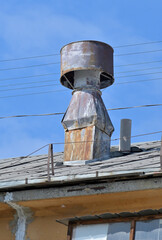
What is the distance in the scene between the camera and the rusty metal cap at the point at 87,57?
38.8 ft

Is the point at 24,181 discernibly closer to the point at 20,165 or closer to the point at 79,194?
the point at 79,194

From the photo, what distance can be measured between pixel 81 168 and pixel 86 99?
2001mm

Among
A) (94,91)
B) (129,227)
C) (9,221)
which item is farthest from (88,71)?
(129,227)

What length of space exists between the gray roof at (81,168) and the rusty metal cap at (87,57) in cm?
146

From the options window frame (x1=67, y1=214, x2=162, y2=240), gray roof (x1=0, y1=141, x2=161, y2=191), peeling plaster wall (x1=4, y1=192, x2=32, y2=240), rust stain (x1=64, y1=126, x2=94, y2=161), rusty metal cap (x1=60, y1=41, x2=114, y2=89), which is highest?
rusty metal cap (x1=60, y1=41, x2=114, y2=89)

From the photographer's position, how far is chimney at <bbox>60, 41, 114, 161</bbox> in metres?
11.0

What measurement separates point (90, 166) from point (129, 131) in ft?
5.42

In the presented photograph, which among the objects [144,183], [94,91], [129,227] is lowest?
[129,227]

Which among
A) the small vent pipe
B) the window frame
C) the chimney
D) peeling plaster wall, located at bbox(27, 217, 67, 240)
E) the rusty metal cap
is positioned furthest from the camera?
the rusty metal cap

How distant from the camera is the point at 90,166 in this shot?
33.0 ft

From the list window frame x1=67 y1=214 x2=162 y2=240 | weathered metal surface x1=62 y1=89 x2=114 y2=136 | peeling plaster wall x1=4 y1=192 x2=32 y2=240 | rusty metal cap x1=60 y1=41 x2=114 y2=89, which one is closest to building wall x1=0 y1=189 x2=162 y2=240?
peeling plaster wall x1=4 y1=192 x2=32 y2=240

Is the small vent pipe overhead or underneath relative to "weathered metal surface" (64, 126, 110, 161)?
overhead

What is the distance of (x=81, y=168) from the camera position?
9.92m

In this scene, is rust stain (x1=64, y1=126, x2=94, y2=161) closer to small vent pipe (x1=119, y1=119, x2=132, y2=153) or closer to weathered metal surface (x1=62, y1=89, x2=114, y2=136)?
weathered metal surface (x1=62, y1=89, x2=114, y2=136)
